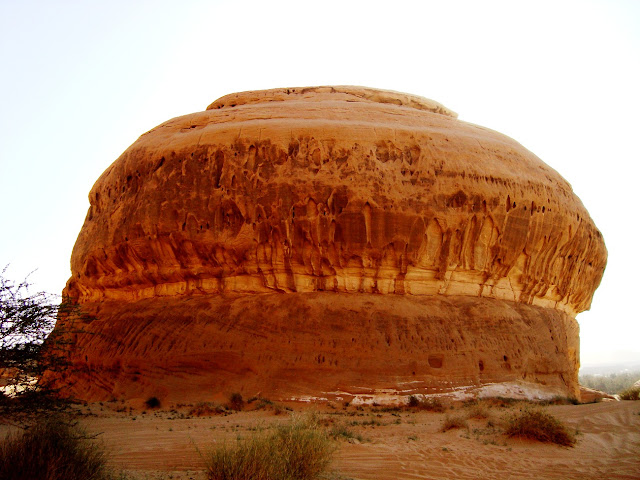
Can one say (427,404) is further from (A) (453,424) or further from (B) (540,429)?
(B) (540,429)

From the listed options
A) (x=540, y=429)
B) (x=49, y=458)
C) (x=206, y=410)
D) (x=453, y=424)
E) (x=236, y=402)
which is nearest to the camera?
(x=49, y=458)

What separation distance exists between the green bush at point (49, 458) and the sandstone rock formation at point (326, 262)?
6.93m

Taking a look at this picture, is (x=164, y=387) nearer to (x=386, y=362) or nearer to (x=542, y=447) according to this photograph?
(x=386, y=362)

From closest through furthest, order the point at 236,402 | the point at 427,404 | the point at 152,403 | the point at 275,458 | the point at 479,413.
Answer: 1. the point at 275,458
2. the point at 479,413
3. the point at 236,402
4. the point at 427,404
5. the point at 152,403

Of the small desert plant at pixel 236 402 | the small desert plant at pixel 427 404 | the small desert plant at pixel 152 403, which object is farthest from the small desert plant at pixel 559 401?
the small desert plant at pixel 152 403

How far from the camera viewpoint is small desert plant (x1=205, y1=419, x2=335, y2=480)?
5.79 meters

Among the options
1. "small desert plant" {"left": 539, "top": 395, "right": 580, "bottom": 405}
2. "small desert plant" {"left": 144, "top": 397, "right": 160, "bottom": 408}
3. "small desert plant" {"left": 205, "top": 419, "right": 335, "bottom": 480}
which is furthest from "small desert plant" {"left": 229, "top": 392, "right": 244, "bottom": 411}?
"small desert plant" {"left": 539, "top": 395, "right": 580, "bottom": 405}

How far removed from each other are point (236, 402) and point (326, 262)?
420 cm

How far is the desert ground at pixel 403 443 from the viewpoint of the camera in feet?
23.7

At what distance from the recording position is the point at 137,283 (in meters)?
16.1

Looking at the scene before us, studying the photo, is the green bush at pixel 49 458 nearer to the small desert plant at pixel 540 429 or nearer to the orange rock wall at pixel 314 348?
the small desert plant at pixel 540 429

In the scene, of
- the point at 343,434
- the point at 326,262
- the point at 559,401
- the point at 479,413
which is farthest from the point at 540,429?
the point at 326,262

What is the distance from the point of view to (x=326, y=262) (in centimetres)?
1434

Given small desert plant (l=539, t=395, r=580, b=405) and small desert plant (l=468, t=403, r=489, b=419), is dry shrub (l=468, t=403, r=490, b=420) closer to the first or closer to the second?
small desert plant (l=468, t=403, r=489, b=419)
